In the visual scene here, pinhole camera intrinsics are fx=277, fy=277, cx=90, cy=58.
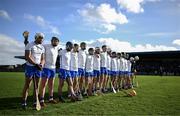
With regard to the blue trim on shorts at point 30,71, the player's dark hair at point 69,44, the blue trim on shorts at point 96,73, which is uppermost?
the player's dark hair at point 69,44

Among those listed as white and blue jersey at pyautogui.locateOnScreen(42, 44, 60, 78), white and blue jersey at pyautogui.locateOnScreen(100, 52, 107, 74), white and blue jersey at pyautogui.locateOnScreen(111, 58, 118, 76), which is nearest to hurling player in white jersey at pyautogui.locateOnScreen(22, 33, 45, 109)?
white and blue jersey at pyautogui.locateOnScreen(42, 44, 60, 78)

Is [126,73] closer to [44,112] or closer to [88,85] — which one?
[88,85]

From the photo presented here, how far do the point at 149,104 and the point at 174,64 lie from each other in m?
50.4

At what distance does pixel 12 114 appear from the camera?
725cm

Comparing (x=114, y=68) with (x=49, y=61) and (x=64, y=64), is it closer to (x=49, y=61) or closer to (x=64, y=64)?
(x=64, y=64)

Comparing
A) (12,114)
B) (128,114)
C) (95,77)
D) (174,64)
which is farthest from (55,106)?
(174,64)

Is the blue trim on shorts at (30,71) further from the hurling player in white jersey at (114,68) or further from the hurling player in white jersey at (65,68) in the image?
the hurling player in white jersey at (114,68)

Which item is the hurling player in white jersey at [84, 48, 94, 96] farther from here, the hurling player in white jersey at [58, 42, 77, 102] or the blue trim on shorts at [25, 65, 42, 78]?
the blue trim on shorts at [25, 65, 42, 78]

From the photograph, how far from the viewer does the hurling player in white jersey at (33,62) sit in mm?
8227

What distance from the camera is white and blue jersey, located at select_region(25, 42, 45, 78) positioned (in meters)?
8.28

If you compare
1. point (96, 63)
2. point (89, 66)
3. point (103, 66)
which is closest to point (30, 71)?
point (89, 66)

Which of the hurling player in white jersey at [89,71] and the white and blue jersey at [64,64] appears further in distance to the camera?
the hurling player in white jersey at [89,71]

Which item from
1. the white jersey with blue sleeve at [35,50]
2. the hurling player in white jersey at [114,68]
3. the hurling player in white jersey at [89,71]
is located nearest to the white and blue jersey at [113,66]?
the hurling player in white jersey at [114,68]

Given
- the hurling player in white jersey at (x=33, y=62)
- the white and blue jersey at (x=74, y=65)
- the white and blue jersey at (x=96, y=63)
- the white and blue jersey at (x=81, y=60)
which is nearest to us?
the hurling player in white jersey at (x=33, y=62)
